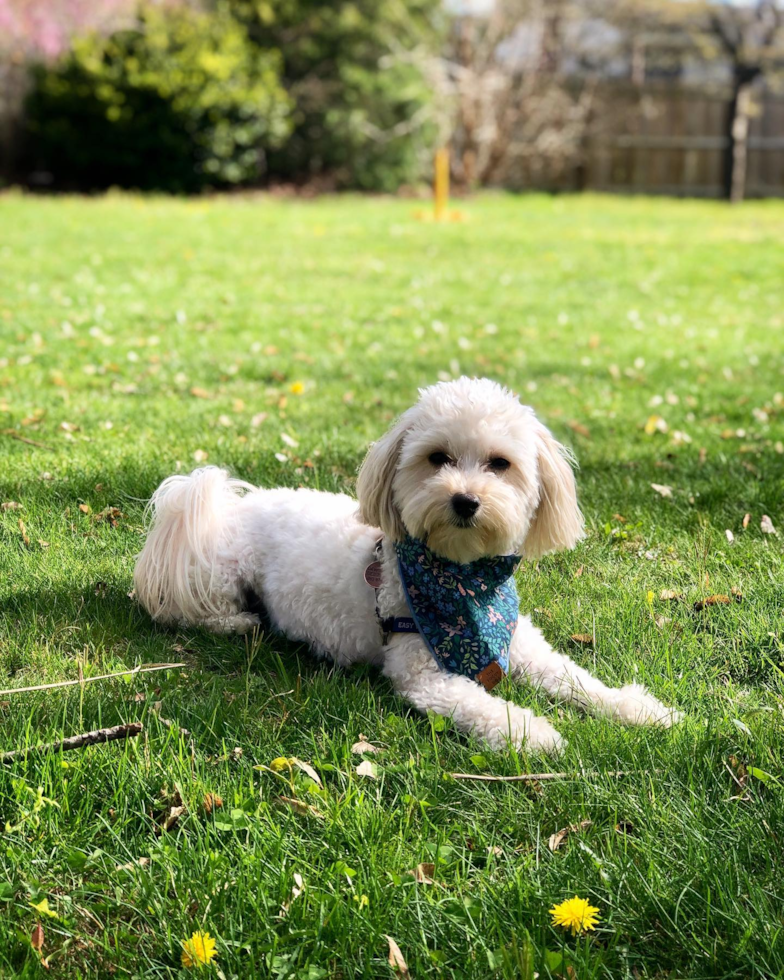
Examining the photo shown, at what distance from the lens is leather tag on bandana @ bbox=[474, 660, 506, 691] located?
3.14m

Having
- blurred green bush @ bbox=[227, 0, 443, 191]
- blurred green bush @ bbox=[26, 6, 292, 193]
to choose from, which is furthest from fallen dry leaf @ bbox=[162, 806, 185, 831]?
blurred green bush @ bbox=[227, 0, 443, 191]

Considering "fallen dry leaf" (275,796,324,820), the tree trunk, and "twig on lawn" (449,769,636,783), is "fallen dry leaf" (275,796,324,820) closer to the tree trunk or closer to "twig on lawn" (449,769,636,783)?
"twig on lawn" (449,769,636,783)

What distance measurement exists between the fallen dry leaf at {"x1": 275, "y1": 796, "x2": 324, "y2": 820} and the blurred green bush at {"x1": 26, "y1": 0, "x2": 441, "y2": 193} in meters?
20.8

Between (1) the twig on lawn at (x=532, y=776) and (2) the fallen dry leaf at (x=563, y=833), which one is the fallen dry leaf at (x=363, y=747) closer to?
(1) the twig on lawn at (x=532, y=776)

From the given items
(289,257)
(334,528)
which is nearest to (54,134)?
(289,257)

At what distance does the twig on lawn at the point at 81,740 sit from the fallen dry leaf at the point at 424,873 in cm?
88

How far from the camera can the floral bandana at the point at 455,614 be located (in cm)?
312

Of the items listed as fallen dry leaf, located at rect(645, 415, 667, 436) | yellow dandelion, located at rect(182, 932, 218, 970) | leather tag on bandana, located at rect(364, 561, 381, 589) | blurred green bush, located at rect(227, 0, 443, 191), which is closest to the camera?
yellow dandelion, located at rect(182, 932, 218, 970)

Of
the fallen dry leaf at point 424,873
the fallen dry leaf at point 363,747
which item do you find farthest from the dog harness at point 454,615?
the fallen dry leaf at point 424,873

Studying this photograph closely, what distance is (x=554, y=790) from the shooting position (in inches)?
102

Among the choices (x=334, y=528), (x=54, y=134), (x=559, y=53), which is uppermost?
(x=559, y=53)

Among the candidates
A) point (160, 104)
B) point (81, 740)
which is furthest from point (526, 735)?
point (160, 104)

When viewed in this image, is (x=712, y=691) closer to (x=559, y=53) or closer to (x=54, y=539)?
(x=54, y=539)

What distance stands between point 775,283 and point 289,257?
6.17 m
